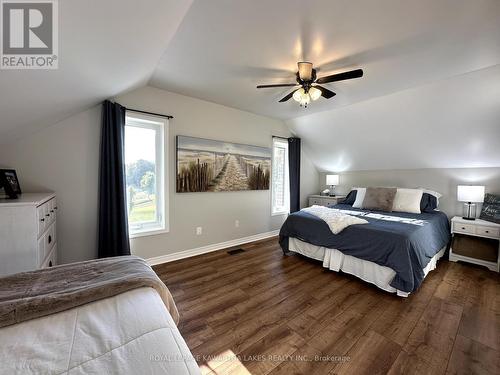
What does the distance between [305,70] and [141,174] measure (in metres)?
2.39

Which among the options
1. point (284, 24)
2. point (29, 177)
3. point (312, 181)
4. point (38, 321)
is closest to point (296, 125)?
point (312, 181)

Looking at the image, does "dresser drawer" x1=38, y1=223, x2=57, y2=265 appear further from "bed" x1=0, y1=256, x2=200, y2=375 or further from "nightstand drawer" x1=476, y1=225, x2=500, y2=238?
"nightstand drawer" x1=476, y1=225, x2=500, y2=238

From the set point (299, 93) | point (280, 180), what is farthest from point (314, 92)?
point (280, 180)

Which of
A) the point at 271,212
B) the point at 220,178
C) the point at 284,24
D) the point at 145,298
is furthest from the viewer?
the point at 271,212

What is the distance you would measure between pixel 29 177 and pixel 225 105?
2624mm

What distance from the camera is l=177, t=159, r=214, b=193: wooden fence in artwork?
315cm

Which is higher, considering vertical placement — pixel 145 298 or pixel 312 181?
pixel 312 181

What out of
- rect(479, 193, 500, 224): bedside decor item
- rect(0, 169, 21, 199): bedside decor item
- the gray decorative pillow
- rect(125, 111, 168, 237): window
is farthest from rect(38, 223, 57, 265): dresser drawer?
rect(479, 193, 500, 224): bedside decor item

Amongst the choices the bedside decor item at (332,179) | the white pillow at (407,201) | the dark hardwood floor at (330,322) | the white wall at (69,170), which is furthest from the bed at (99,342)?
the bedside decor item at (332,179)

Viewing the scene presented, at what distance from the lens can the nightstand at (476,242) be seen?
279 centimetres

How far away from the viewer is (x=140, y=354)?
632mm

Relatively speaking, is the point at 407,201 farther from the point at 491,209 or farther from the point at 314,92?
the point at 314,92

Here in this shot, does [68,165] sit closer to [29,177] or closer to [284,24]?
[29,177]

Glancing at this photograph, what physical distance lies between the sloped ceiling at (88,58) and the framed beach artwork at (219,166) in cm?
127
